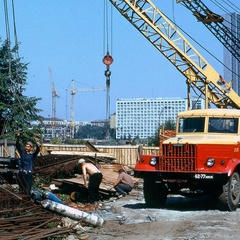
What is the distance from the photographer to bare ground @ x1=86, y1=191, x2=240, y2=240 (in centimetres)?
1218

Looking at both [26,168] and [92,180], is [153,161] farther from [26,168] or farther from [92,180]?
[26,168]

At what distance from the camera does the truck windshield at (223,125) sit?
55.6ft

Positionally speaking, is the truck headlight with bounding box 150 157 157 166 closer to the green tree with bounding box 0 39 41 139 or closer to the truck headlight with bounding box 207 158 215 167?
the truck headlight with bounding box 207 158 215 167

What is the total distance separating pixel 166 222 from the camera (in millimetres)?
13734

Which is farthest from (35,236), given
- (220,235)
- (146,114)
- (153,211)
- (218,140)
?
(146,114)

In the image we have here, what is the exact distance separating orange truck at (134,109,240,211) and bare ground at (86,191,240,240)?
0.47 meters

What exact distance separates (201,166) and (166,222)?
7.92 ft

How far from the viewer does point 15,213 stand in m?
12.2

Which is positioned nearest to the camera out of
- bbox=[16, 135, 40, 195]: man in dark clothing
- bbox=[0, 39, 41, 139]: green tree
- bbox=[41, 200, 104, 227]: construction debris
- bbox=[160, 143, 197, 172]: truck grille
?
bbox=[41, 200, 104, 227]: construction debris

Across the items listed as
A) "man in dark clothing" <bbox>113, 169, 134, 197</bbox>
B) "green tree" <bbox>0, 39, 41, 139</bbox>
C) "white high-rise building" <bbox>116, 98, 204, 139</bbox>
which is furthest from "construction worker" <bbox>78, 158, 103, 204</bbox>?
"white high-rise building" <bbox>116, 98, 204, 139</bbox>

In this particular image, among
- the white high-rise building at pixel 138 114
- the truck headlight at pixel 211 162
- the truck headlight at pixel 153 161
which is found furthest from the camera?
the white high-rise building at pixel 138 114

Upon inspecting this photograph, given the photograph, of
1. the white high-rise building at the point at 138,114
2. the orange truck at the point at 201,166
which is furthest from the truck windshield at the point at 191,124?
the white high-rise building at the point at 138,114

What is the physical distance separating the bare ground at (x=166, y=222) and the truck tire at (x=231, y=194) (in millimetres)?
198

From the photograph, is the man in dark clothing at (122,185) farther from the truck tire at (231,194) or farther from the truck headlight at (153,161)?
the truck tire at (231,194)
